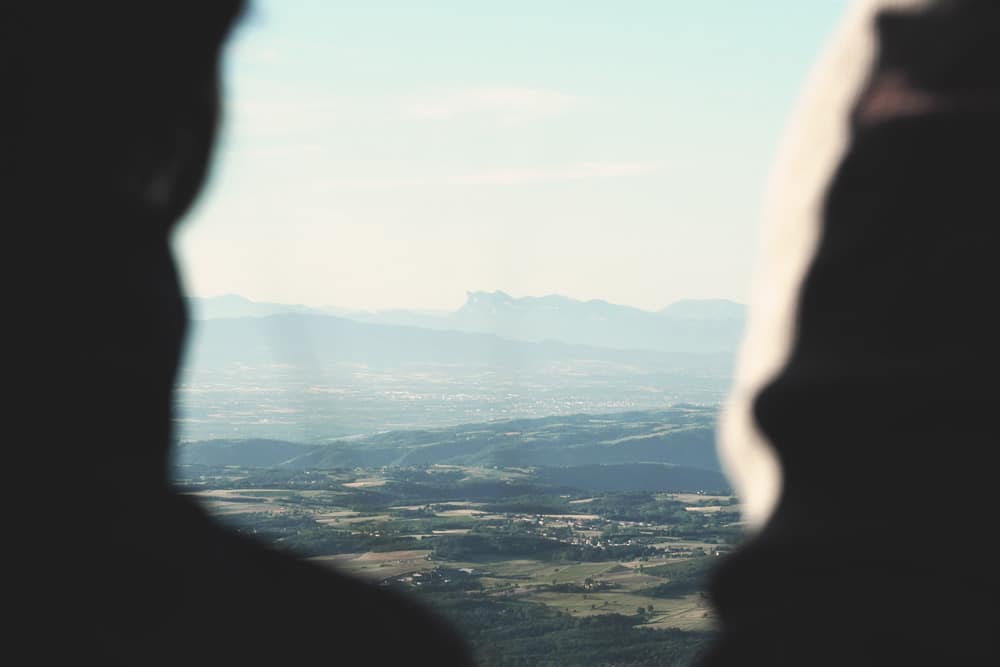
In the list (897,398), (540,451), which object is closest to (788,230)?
(897,398)

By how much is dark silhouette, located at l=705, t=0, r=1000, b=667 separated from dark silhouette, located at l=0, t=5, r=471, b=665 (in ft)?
1.08

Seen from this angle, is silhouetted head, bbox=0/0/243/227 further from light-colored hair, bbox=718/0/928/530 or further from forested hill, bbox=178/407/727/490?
forested hill, bbox=178/407/727/490

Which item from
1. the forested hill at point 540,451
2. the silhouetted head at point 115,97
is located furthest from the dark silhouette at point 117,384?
the forested hill at point 540,451

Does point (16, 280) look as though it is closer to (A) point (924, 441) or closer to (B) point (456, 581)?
(A) point (924, 441)

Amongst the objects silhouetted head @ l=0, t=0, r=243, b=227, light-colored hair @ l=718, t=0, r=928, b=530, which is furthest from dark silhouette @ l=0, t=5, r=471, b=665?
light-colored hair @ l=718, t=0, r=928, b=530

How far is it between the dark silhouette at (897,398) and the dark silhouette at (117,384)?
0.33 m

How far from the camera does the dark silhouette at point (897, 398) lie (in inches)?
34.1

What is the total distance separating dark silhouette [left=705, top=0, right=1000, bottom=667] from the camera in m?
0.87

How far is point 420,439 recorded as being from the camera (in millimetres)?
153250

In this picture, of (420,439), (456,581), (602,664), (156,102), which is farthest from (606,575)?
(156,102)

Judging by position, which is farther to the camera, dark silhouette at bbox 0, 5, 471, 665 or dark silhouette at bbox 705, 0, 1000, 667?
dark silhouette at bbox 0, 5, 471, 665

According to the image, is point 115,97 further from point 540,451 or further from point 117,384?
point 540,451

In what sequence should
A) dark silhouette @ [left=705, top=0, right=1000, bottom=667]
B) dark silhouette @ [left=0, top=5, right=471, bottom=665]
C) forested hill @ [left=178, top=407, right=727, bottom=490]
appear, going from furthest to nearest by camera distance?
forested hill @ [left=178, top=407, right=727, bottom=490], dark silhouette @ [left=0, top=5, right=471, bottom=665], dark silhouette @ [left=705, top=0, right=1000, bottom=667]

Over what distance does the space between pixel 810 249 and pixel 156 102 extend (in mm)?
521
